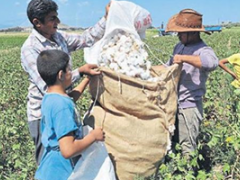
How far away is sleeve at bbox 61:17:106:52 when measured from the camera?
3.12m

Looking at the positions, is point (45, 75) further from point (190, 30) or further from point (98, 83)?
point (190, 30)

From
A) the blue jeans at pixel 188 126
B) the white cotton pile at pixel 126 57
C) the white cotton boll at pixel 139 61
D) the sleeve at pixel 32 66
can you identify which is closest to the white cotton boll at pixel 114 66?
the white cotton pile at pixel 126 57

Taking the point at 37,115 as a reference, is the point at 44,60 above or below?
above

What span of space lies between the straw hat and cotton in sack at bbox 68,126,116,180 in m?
1.16

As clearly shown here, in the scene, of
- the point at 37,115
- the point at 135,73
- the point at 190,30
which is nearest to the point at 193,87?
the point at 190,30

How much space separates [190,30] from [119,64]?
697mm

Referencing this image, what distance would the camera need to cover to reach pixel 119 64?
2.71 m

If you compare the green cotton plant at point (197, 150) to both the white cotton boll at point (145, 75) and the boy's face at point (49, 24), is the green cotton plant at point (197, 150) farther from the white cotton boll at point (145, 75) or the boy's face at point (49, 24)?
the boy's face at point (49, 24)

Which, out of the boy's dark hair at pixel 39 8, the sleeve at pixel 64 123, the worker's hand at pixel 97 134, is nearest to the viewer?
the sleeve at pixel 64 123

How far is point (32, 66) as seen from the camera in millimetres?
2701

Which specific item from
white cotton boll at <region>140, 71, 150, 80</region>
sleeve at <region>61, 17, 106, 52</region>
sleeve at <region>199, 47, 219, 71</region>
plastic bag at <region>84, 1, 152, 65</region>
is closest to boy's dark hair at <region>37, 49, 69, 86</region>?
plastic bag at <region>84, 1, 152, 65</region>

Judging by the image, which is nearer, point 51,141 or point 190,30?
point 51,141

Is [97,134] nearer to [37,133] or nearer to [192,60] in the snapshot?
[37,133]

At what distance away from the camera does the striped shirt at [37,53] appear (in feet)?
8.82
